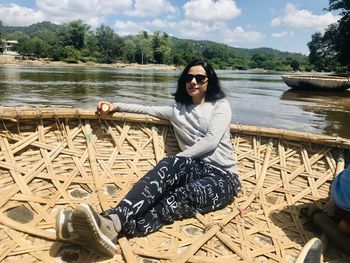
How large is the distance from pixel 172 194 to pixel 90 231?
719 millimetres

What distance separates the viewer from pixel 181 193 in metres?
2.24

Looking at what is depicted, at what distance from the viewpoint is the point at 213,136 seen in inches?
98.3

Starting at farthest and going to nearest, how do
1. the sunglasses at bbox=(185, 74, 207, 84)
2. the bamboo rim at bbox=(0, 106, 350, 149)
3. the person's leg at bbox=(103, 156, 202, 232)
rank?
1. the bamboo rim at bbox=(0, 106, 350, 149)
2. the sunglasses at bbox=(185, 74, 207, 84)
3. the person's leg at bbox=(103, 156, 202, 232)

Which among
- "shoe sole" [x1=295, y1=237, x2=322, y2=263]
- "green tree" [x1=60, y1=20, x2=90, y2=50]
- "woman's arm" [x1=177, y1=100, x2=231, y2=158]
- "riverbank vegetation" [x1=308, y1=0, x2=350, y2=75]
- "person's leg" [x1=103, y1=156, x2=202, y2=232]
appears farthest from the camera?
"green tree" [x1=60, y1=20, x2=90, y2=50]

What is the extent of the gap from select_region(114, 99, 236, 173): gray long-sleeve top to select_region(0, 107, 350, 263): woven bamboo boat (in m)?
0.35

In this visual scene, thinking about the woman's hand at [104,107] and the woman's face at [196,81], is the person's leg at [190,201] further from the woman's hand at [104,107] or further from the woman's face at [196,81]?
the woman's hand at [104,107]

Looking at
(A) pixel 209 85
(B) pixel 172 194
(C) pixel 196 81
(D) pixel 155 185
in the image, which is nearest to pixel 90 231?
(D) pixel 155 185

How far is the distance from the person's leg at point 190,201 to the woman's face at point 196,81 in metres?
0.59

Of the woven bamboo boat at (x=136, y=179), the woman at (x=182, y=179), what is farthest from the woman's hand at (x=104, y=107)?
the woven bamboo boat at (x=136, y=179)

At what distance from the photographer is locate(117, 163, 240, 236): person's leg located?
2.13 metres

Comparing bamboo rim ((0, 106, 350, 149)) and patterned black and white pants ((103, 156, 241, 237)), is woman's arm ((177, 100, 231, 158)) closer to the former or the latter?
patterned black and white pants ((103, 156, 241, 237))

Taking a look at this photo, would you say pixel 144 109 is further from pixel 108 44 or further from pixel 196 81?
pixel 108 44

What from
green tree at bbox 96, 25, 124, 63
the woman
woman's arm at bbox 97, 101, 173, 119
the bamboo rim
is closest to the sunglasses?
the woman

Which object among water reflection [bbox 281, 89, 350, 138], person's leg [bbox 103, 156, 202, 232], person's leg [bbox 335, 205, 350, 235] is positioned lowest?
water reflection [bbox 281, 89, 350, 138]
